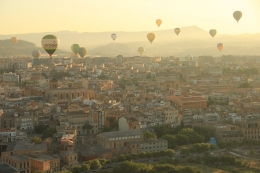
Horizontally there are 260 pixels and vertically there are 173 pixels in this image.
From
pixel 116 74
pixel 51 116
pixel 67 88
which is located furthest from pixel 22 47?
pixel 51 116

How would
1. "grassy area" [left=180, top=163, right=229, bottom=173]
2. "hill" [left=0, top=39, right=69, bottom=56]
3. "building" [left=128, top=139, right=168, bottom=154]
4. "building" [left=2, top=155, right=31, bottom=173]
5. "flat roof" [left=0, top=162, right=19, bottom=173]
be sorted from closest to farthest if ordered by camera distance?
"flat roof" [left=0, top=162, right=19, bottom=173]
"building" [left=2, top=155, right=31, bottom=173]
"grassy area" [left=180, top=163, right=229, bottom=173]
"building" [left=128, top=139, right=168, bottom=154]
"hill" [left=0, top=39, right=69, bottom=56]

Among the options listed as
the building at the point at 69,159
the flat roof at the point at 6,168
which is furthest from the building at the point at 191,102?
the flat roof at the point at 6,168

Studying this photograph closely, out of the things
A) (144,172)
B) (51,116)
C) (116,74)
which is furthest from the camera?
(116,74)

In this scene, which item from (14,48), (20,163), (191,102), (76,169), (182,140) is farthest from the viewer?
(14,48)

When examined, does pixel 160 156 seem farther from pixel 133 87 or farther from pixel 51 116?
pixel 133 87

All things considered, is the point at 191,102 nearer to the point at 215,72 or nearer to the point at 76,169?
the point at 76,169

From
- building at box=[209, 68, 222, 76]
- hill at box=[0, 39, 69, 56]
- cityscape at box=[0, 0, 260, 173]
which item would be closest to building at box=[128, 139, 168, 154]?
cityscape at box=[0, 0, 260, 173]

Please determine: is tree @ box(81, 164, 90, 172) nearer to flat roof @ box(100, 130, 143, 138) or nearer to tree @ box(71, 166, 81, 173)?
tree @ box(71, 166, 81, 173)

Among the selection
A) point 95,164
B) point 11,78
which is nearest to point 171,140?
point 95,164
